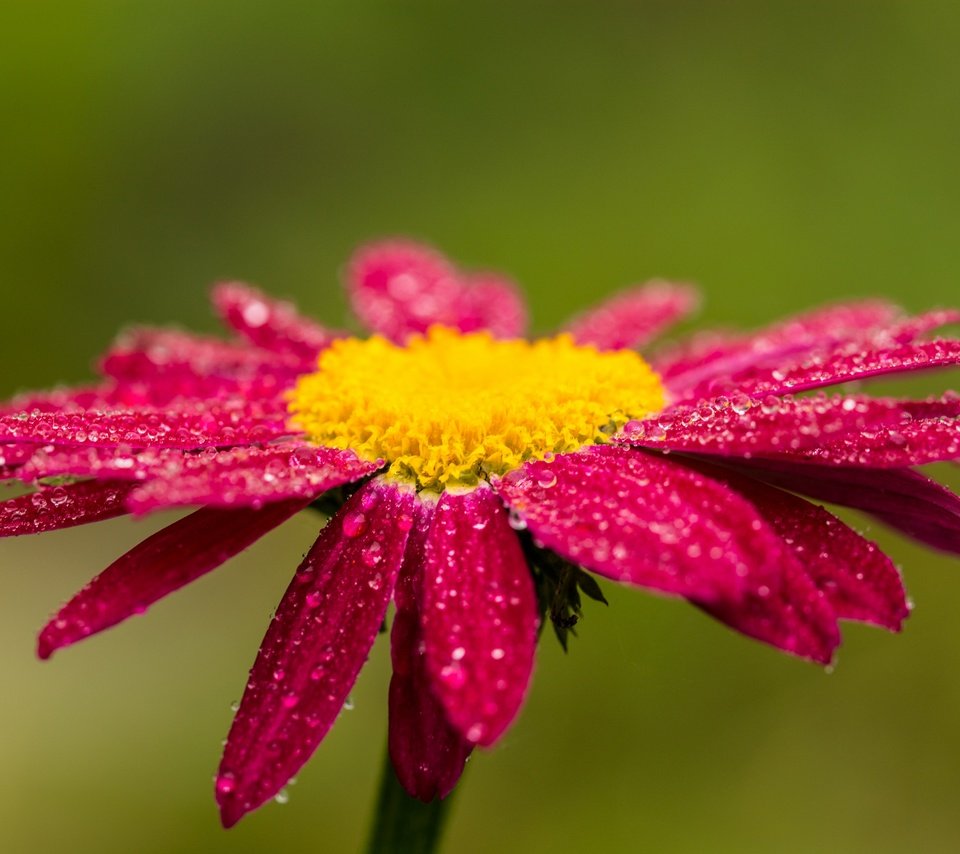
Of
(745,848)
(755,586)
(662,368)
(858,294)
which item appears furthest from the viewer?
(858,294)

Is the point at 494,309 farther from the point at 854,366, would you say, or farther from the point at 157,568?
the point at 157,568

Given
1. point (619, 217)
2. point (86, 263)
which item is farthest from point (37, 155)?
point (619, 217)

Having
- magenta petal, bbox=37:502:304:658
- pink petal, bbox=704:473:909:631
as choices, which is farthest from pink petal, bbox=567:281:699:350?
magenta petal, bbox=37:502:304:658

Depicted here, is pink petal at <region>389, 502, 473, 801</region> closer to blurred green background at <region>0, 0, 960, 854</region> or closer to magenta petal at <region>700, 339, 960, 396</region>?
magenta petal at <region>700, 339, 960, 396</region>

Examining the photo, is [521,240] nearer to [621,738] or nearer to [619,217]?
[619,217]

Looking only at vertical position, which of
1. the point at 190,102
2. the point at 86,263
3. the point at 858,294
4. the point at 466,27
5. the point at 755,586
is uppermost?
the point at 466,27

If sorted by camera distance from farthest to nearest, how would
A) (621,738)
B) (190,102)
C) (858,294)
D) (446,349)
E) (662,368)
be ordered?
(190,102)
(858,294)
(621,738)
(662,368)
(446,349)
